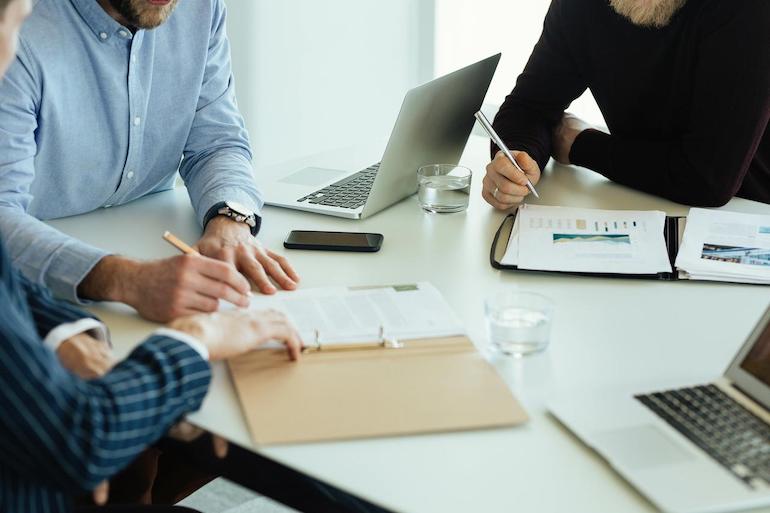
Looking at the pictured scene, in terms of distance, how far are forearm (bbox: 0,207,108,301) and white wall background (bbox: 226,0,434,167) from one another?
2323 millimetres

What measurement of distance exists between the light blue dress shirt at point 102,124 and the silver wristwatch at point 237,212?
46 mm

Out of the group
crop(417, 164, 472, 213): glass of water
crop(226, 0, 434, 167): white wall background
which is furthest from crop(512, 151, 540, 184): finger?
crop(226, 0, 434, 167): white wall background

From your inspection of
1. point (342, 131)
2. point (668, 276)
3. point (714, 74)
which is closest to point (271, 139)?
point (342, 131)

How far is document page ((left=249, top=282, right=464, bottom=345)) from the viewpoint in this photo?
1249mm

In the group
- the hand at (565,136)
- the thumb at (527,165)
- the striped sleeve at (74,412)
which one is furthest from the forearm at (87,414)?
the hand at (565,136)

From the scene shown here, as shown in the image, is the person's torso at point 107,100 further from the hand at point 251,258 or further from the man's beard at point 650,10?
the man's beard at point 650,10

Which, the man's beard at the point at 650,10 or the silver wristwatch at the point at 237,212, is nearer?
the silver wristwatch at the point at 237,212

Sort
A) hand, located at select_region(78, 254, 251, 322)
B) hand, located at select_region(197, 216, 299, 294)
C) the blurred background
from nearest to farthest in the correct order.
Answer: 1. hand, located at select_region(78, 254, 251, 322)
2. hand, located at select_region(197, 216, 299, 294)
3. the blurred background

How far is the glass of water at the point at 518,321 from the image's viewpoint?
121cm

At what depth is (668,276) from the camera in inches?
58.2

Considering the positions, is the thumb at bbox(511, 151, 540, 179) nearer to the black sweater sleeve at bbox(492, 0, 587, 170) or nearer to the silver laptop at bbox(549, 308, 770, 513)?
the black sweater sleeve at bbox(492, 0, 587, 170)

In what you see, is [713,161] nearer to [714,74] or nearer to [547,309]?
[714,74]

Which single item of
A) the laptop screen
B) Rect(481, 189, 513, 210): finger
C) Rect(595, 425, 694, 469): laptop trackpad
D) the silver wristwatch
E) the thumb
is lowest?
Rect(481, 189, 513, 210): finger

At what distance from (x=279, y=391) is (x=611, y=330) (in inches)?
18.7
